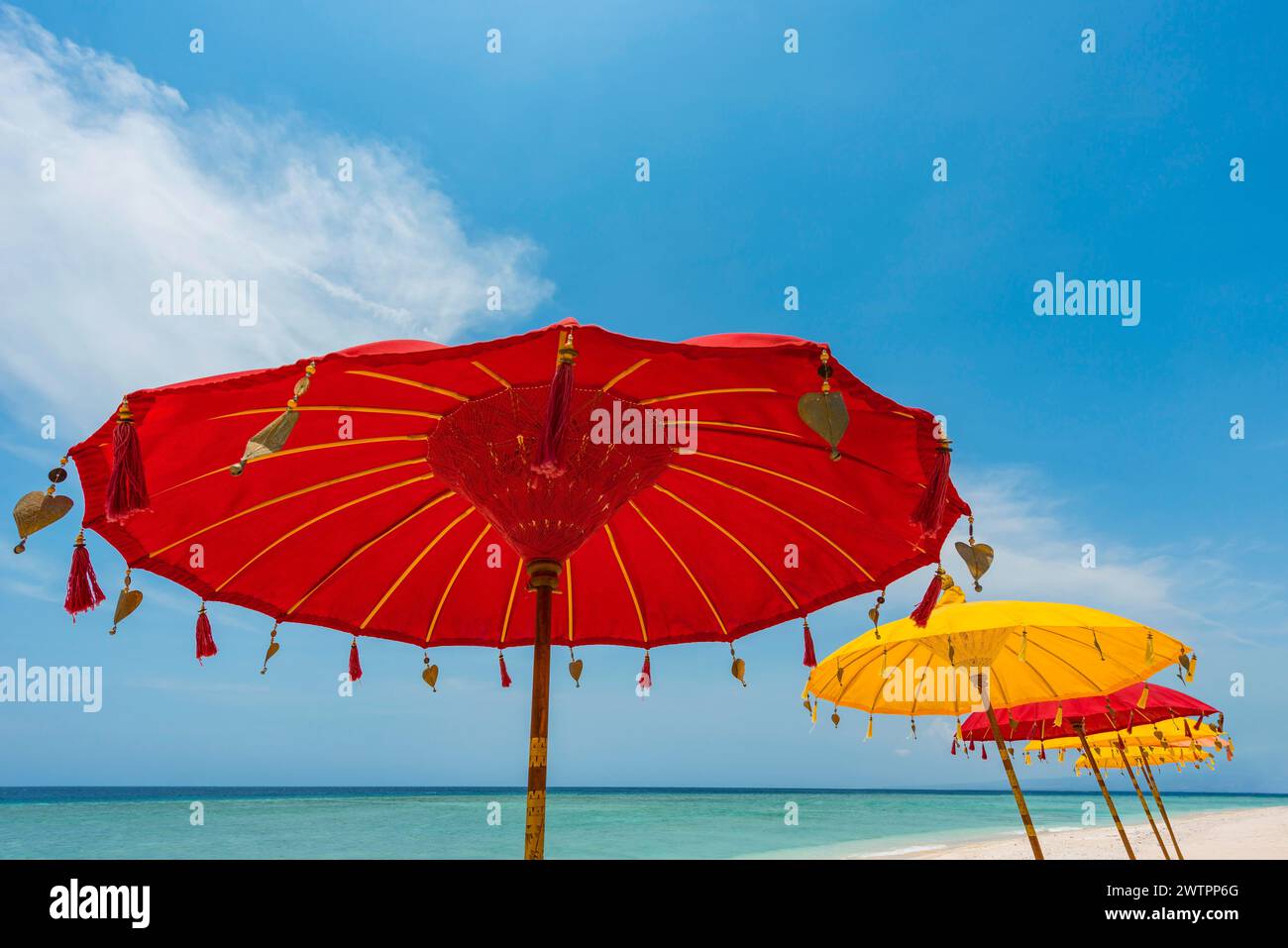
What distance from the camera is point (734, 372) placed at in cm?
279

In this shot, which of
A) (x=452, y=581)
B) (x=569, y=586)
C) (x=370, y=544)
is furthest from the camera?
(x=569, y=586)

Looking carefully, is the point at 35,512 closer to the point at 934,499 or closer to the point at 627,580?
the point at 627,580

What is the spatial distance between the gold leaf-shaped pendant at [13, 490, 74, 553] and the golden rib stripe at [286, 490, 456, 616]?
1589 mm

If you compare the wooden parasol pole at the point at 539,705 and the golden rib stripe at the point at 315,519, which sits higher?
the golden rib stripe at the point at 315,519

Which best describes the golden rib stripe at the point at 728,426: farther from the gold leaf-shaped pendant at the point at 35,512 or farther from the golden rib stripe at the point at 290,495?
the gold leaf-shaped pendant at the point at 35,512

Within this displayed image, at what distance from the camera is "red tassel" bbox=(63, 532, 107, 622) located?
3.09 metres

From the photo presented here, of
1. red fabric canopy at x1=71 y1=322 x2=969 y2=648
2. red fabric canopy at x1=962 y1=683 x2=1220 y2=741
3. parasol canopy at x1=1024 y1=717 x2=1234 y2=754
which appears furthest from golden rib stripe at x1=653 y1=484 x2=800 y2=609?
parasol canopy at x1=1024 y1=717 x2=1234 y2=754

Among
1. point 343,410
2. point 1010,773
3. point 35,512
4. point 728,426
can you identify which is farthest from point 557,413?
point 1010,773

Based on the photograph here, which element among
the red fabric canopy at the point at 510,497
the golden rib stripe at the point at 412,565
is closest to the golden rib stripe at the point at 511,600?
the red fabric canopy at the point at 510,497

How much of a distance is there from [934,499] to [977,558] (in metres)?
0.67

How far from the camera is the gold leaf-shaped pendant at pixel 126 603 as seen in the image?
3412 mm

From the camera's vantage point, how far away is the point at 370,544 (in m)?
4.28

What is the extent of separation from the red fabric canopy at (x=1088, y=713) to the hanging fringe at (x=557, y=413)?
22.3ft
